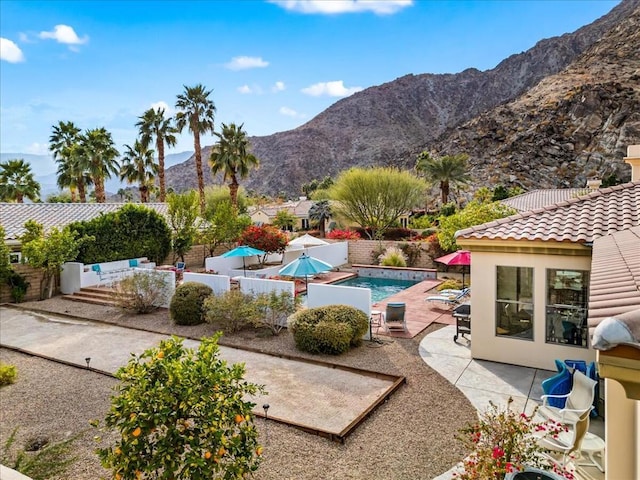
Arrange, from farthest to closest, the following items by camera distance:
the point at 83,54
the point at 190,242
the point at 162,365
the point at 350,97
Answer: the point at 350,97 → the point at 83,54 → the point at 190,242 → the point at 162,365

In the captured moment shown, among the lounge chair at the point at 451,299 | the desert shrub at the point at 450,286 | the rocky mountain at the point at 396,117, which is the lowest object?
the desert shrub at the point at 450,286

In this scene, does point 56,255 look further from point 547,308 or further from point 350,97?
point 350,97

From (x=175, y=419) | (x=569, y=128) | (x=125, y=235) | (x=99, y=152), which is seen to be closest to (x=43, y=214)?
(x=125, y=235)

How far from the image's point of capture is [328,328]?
10.7 meters

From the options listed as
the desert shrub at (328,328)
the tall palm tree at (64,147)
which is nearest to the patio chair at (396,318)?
the desert shrub at (328,328)

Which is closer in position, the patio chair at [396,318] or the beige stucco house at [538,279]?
the beige stucco house at [538,279]

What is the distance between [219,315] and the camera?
42.9 ft

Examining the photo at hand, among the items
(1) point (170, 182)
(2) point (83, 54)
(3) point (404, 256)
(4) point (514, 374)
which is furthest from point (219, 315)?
(1) point (170, 182)

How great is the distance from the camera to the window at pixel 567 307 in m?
8.72

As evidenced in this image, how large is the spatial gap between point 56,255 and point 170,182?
127 meters

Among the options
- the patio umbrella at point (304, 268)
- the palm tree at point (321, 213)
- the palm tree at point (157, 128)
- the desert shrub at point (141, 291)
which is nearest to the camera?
the patio umbrella at point (304, 268)

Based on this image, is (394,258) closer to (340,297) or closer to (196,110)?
(340,297)

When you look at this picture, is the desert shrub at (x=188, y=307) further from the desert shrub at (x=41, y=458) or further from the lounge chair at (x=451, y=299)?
the lounge chair at (x=451, y=299)

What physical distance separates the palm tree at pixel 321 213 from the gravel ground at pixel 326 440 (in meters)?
33.3
